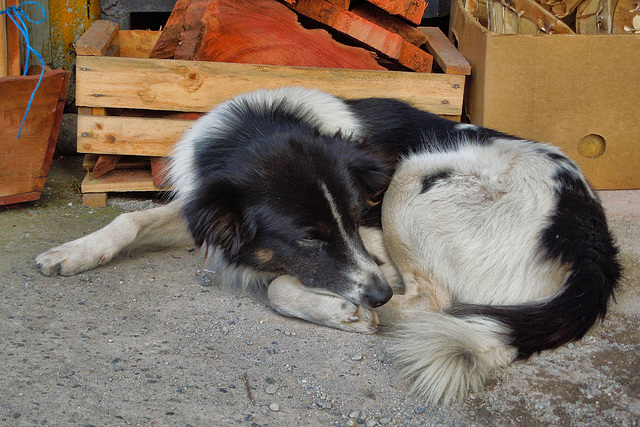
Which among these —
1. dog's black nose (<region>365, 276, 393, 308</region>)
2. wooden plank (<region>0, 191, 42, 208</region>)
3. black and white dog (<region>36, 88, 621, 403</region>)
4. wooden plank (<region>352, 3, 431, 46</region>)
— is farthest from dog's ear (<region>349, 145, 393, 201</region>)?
wooden plank (<region>0, 191, 42, 208</region>)

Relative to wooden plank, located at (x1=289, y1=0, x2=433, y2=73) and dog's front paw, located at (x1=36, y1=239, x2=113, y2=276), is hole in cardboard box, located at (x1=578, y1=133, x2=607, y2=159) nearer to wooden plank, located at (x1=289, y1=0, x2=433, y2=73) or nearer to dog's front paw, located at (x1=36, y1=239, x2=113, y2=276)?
wooden plank, located at (x1=289, y1=0, x2=433, y2=73)

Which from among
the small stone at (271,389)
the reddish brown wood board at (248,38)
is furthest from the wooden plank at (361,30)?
the small stone at (271,389)

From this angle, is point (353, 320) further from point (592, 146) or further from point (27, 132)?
point (592, 146)

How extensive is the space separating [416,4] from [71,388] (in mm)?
3251

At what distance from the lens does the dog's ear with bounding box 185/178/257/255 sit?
259 cm

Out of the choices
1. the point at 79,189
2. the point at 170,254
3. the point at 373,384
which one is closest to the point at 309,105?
the point at 170,254

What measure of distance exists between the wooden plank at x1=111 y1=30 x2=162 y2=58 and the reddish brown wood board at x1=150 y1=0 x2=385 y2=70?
1.83ft

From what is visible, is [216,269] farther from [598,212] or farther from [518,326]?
[598,212]

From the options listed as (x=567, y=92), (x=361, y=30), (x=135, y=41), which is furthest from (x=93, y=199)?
(x=567, y=92)

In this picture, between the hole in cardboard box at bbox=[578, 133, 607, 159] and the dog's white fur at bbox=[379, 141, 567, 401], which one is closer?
the dog's white fur at bbox=[379, 141, 567, 401]

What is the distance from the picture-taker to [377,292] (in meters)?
2.61

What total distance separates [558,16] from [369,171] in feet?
9.22

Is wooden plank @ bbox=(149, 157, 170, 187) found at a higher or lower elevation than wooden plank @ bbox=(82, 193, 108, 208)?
higher

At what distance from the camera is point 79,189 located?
→ 13.9 ft
